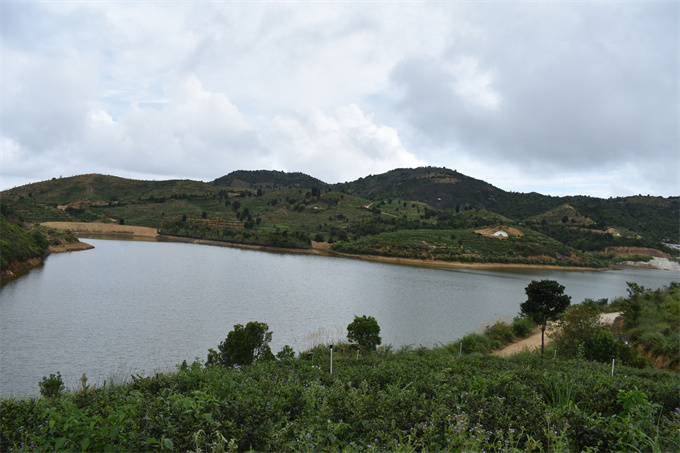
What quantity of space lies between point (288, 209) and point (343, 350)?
10670 centimetres

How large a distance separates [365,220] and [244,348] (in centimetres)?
9069

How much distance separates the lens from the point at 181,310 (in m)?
25.0

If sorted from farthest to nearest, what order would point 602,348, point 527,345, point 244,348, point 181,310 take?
point 181,310 → point 527,345 → point 602,348 → point 244,348

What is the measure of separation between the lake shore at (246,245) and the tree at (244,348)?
197 ft

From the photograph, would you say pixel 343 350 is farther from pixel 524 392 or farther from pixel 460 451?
pixel 460 451

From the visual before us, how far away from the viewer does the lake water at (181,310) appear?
16391 millimetres

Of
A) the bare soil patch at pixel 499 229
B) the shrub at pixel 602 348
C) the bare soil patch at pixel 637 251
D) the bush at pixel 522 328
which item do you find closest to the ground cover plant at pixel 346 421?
the shrub at pixel 602 348

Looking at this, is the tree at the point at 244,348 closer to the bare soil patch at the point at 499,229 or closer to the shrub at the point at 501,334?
the shrub at the point at 501,334

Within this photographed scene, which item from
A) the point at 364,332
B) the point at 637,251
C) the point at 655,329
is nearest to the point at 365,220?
the point at 637,251

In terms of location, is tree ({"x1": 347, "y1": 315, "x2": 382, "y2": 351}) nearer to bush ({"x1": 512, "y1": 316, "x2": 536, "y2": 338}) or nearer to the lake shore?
bush ({"x1": 512, "y1": 316, "x2": 536, "y2": 338})

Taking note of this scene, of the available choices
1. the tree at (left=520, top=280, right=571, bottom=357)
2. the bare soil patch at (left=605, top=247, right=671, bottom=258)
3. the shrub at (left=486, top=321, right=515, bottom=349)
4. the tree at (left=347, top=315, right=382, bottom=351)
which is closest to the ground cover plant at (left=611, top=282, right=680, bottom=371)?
the tree at (left=520, top=280, right=571, bottom=357)

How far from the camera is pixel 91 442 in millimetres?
4066

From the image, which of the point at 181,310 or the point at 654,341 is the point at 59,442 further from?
the point at 181,310

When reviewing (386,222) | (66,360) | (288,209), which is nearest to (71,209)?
(288,209)
